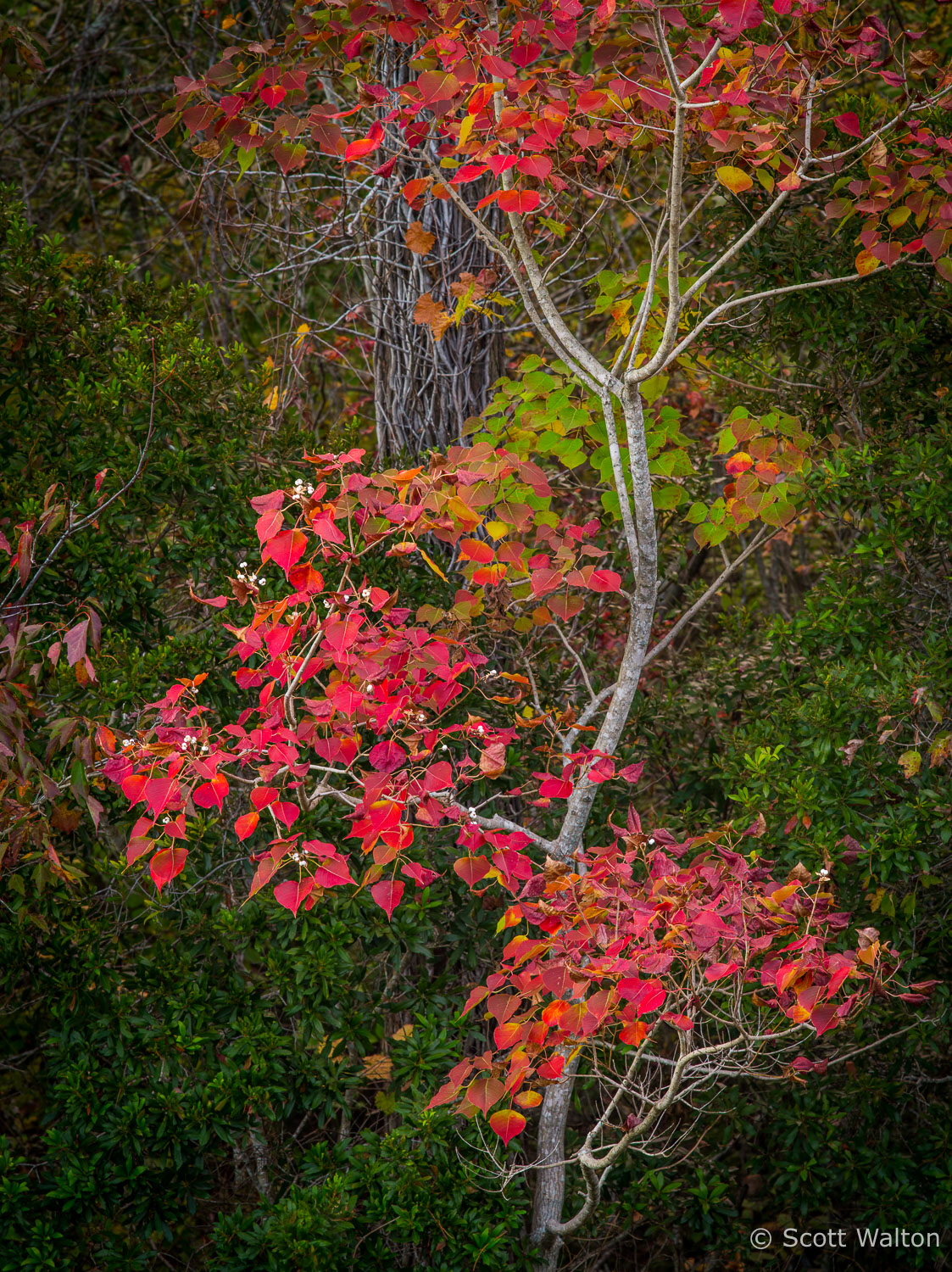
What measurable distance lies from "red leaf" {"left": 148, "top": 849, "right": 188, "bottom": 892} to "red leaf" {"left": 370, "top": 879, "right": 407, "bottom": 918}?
41 centimetres

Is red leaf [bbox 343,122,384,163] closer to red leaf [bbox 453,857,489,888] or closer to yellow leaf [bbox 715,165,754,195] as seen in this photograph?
yellow leaf [bbox 715,165,754,195]

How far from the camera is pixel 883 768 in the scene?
264 centimetres

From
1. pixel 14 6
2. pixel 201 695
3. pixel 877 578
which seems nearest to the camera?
pixel 201 695

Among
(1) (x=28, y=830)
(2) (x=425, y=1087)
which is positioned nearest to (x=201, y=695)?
(1) (x=28, y=830)

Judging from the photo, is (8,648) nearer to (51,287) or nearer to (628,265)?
(51,287)

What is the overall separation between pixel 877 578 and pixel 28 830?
8.20 feet

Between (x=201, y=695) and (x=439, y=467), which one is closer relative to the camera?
(x=439, y=467)

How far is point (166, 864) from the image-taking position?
2.05m

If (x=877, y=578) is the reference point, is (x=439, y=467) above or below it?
above

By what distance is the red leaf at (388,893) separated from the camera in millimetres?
2109

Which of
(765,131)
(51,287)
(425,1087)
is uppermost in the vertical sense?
(765,131)

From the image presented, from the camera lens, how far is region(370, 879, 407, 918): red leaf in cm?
211

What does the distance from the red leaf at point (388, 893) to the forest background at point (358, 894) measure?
0.45 meters

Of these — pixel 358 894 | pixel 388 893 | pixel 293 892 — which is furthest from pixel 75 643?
pixel 358 894
